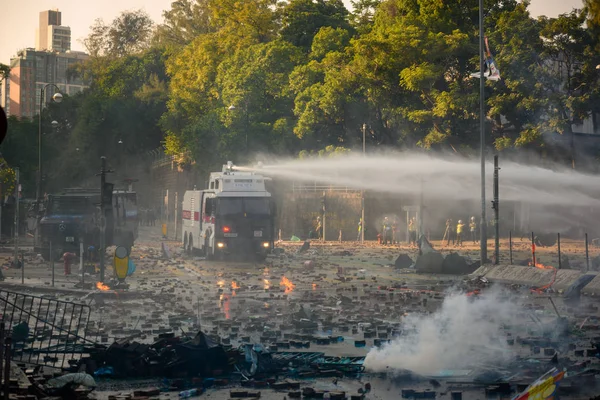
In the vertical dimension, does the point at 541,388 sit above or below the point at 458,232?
below

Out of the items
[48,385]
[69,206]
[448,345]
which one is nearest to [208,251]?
[69,206]

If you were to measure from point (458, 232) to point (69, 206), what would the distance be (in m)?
23.0

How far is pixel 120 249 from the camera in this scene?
22594 millimetres

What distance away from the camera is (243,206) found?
3375 centimetres

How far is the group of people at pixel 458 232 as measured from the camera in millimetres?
48281

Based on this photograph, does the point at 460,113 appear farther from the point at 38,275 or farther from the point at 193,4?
the point at 193,4

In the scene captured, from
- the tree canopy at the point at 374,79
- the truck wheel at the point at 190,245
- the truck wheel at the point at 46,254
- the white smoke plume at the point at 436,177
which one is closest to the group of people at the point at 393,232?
the white smoke plume at the point at 436,177

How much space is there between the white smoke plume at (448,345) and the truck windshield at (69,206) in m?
20.3

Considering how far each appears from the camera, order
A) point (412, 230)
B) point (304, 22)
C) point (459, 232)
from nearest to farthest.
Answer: point (459, 232) → point (412, 230) → point (304, 22)

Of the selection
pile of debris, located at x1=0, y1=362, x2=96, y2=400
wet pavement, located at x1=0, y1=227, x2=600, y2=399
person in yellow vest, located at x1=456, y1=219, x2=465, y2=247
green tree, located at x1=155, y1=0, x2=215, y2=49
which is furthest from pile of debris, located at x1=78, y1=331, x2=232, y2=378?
green tree, located at x1=155, y1=0, x2=215, y2=49

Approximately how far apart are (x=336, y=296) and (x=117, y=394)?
12224mm

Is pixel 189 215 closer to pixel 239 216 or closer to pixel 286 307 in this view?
pixel 239 216

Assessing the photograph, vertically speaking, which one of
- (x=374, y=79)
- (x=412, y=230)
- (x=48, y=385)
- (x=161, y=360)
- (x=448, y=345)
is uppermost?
(x=374, y=79)

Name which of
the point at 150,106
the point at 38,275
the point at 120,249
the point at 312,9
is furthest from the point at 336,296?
the point at 150,106
